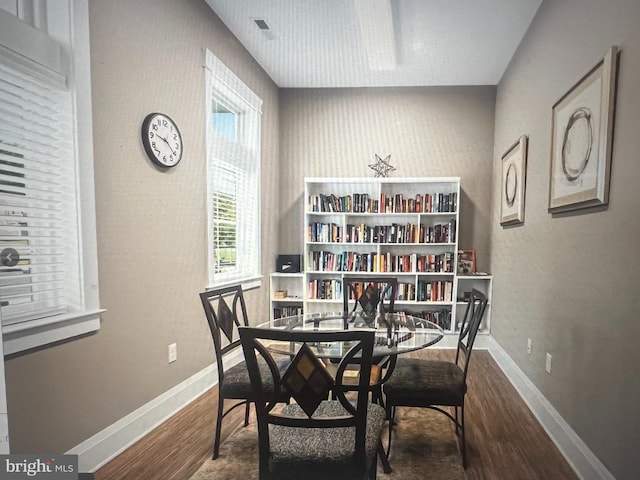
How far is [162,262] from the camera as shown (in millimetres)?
2217

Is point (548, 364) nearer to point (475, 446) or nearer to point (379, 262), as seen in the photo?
point (475, 446)

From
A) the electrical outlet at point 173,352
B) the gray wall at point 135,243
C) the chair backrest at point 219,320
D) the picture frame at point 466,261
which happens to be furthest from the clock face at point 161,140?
the picture frame at point 466,261

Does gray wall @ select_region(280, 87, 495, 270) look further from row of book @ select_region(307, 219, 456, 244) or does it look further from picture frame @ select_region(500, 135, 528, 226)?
picture frame @ select_region(500, 135, 528, 226)

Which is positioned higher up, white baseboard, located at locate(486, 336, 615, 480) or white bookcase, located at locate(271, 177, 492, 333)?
white bookcase, located at locate(271, 177, 492, 333)

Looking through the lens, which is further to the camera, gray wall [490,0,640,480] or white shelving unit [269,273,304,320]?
white shelving unit [269,273,304,320]

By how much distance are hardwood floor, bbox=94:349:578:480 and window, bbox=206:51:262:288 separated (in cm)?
108

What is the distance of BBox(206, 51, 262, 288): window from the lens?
110 inches

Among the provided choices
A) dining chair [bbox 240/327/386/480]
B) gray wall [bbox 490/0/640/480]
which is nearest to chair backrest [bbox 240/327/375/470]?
dining chair [bbox 240/327/386/480]

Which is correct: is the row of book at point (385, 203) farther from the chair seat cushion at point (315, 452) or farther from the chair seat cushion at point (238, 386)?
the chair seat cushion at point (315, 452)

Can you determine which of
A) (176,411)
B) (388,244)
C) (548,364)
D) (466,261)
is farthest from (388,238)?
(176,411)

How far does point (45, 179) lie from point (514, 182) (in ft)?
11.5

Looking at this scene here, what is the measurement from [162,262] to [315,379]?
1513 millimetres

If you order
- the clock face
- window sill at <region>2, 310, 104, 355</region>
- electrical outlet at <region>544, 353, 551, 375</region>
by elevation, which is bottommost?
electrical outlet at <region>544, 353, 551, 375</region>

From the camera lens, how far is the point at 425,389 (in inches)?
68.9
